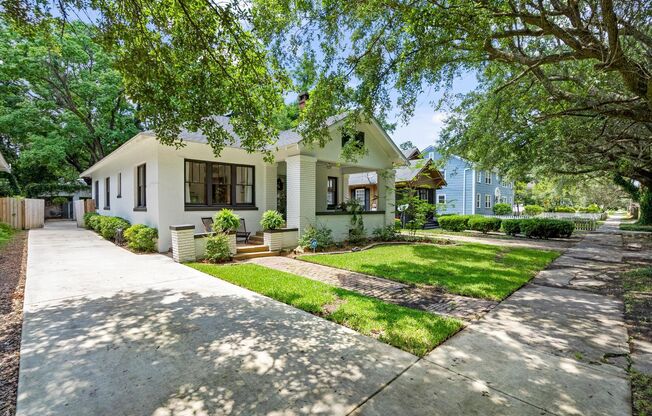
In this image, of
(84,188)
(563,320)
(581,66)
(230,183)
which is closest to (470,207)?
(581,66)

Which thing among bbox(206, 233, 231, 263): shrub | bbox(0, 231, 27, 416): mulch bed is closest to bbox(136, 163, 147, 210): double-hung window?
bbox(0, 231, 27, 416): mulch bed

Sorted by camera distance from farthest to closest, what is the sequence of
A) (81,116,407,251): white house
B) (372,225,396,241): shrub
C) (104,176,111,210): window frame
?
(104,176,111,210): window frame → (372,225,396,241): shrub → (81,116,407,251): white house

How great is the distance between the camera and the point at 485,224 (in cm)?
1833

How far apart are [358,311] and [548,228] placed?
14.8 metres

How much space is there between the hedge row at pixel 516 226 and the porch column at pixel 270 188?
1250cm

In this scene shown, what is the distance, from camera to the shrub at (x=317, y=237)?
418 inches

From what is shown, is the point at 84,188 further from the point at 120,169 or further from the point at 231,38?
the point at 231,38

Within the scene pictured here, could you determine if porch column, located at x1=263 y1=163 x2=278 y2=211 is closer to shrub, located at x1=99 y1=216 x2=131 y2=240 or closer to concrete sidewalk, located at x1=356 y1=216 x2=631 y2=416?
shrub, located at x1=99 y1=216 x2=131 y2=240

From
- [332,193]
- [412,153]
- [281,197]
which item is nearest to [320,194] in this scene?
[332,193]

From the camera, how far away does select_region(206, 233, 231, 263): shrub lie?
8.60m

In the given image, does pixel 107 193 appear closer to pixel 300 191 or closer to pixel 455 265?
pixel 300 191

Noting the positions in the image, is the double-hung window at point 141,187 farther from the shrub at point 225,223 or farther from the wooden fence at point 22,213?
the wooden fence at point 22,213

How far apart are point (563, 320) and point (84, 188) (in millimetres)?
32930

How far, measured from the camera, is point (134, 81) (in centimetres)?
530
